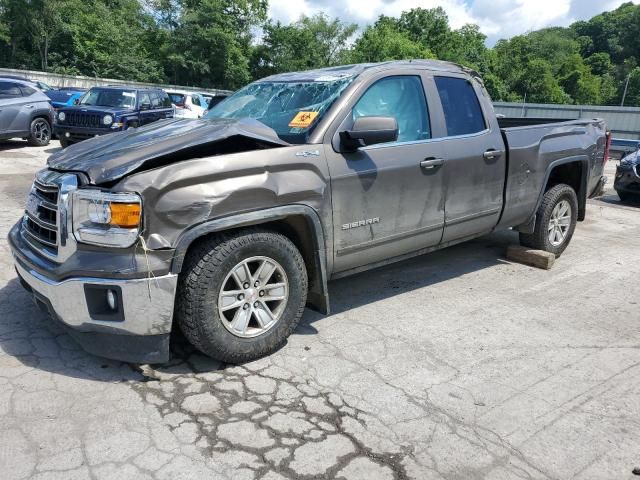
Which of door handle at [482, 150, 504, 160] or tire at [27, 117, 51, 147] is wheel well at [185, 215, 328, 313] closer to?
door handle at [482, 150, 504, 160]

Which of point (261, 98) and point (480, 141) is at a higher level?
point (261, 98)

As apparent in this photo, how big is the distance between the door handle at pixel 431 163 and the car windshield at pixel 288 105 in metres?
0.85

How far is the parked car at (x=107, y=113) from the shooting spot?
39.4 ft

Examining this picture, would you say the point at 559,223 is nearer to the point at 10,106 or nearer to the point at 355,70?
the point at 355,70

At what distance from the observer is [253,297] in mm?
3346

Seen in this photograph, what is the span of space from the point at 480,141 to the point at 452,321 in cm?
160

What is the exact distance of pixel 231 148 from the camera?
10.9 ft

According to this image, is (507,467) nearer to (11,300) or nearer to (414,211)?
(414,211)

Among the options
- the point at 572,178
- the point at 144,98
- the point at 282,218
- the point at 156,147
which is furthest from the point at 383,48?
the point at 156,147

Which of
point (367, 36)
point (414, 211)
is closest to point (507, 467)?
point (414, 211)

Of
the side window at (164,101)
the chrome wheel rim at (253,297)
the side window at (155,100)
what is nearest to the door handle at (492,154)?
the chrome wheel rim at (253,297)

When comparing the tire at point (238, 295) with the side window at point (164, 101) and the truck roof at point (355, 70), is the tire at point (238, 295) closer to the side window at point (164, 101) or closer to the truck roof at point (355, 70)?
the truck roof at point (355, 70)

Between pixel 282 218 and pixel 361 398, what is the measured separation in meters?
1.20

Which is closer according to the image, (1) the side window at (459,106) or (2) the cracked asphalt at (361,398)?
(2) the cracked asphalt at (361,398)
